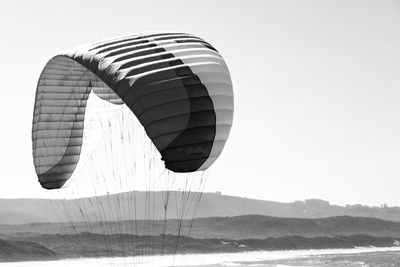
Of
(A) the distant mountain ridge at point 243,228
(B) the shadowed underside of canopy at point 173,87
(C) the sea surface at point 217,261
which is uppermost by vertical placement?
(B) the shadowed underside of canopy at point 173,87

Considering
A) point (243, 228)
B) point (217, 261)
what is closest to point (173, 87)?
point (217, 261)

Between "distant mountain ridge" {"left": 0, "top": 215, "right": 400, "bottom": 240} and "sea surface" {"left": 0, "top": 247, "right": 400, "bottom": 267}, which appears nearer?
"sea surface" {"left": 0, "top": 247, "right": 400, "bottom": 267}

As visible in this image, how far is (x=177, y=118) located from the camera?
1645 centimetres

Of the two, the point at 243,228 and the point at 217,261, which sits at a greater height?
the point at 243,228

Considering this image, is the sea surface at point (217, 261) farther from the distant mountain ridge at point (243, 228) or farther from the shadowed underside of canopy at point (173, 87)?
the distant mountain ridge at point (243, 228)

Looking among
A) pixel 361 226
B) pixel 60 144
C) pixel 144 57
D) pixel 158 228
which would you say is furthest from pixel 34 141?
pixel 361 226

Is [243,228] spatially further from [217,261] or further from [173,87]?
[173,87]

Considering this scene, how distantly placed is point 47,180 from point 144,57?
24.9 ft

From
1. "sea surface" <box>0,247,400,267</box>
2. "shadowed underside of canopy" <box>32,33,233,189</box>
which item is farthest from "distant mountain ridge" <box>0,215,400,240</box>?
"shadowed underside of canopy" <box>32,33,233,189</box>

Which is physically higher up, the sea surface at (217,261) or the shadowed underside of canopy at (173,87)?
the shadowed underside of canopy at (173,87)

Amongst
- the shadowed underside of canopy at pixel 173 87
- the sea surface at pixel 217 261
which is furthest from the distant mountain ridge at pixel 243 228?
the shadowed underside of canopy at pixel 173 87

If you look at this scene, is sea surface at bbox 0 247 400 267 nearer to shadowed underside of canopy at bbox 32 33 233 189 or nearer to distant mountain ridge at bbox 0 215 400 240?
shadowed underside of canopy at bbox 32 33 233 189

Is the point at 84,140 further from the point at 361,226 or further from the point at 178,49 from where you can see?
the point at 361,226

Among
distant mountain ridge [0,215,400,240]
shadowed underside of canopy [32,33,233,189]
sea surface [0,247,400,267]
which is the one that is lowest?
sea surface [0,247,400,267]
